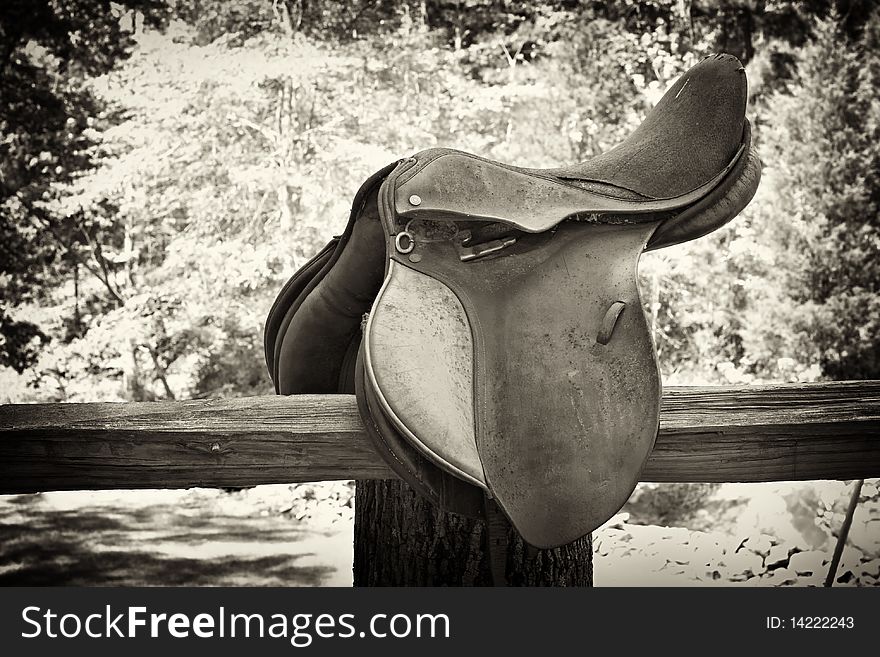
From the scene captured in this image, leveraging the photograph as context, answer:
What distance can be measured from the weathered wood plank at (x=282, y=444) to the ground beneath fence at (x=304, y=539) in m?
3.01

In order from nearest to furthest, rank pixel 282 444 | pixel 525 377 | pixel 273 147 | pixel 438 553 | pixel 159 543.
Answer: pixel 525 377 < pixel 282 444 < pixel 438 553 < pixel 159 543 < pixel 273 147

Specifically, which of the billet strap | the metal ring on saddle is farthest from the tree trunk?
the metal ring on saddle

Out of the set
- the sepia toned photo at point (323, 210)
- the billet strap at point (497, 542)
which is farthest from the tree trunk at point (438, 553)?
the sepia toned photo at point (323, 210)

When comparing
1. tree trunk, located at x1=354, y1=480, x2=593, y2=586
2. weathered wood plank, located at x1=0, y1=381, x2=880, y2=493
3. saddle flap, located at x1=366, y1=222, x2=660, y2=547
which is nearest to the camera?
saddle flap, located at x1=366, y1=222, x2=660, y2=547

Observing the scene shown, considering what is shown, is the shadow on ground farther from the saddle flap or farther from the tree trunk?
the saddle flap

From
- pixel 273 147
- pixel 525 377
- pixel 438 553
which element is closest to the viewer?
pixel 525 377

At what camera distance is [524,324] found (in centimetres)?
72

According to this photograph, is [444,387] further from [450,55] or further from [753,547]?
[450,55]

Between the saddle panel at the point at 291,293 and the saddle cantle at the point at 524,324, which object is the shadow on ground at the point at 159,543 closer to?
the saddle panel at the point at 291,293

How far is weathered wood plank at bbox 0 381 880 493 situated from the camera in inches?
31.8

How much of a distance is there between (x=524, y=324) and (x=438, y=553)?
0.38 metres

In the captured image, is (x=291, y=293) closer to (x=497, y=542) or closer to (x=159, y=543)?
(x=497, y=542)

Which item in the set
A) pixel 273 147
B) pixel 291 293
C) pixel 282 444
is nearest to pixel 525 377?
pixel 282 444

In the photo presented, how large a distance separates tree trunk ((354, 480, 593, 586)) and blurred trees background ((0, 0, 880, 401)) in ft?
13.0
